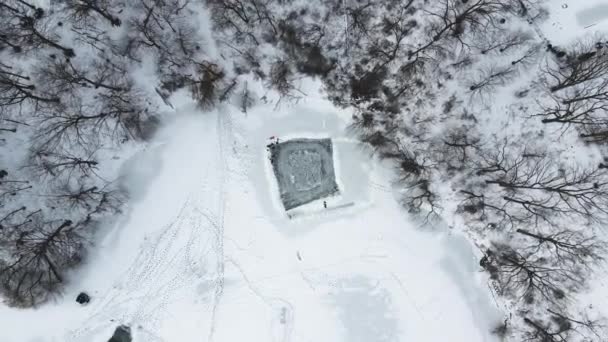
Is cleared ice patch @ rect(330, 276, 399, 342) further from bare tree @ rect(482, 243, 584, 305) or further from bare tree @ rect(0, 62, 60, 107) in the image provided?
bare tree @ rect(0, 62, 60, 107)

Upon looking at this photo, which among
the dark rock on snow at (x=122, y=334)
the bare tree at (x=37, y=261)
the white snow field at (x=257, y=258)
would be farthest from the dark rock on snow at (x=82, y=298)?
the dark rock on snow at (x=122, y=334)

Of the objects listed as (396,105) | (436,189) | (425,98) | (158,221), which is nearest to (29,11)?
(158,221)

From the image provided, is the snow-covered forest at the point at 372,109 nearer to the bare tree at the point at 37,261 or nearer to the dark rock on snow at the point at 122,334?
the bare tree at the point at 37,261

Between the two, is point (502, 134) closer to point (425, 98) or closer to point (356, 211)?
point (425, 98)

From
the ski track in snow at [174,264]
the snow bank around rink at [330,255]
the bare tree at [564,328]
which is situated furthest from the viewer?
the snow bank around rink at [330,255]

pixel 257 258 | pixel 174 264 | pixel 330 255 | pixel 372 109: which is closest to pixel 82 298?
pixel 174 264

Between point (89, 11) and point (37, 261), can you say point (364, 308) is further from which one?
point (89, 11)
